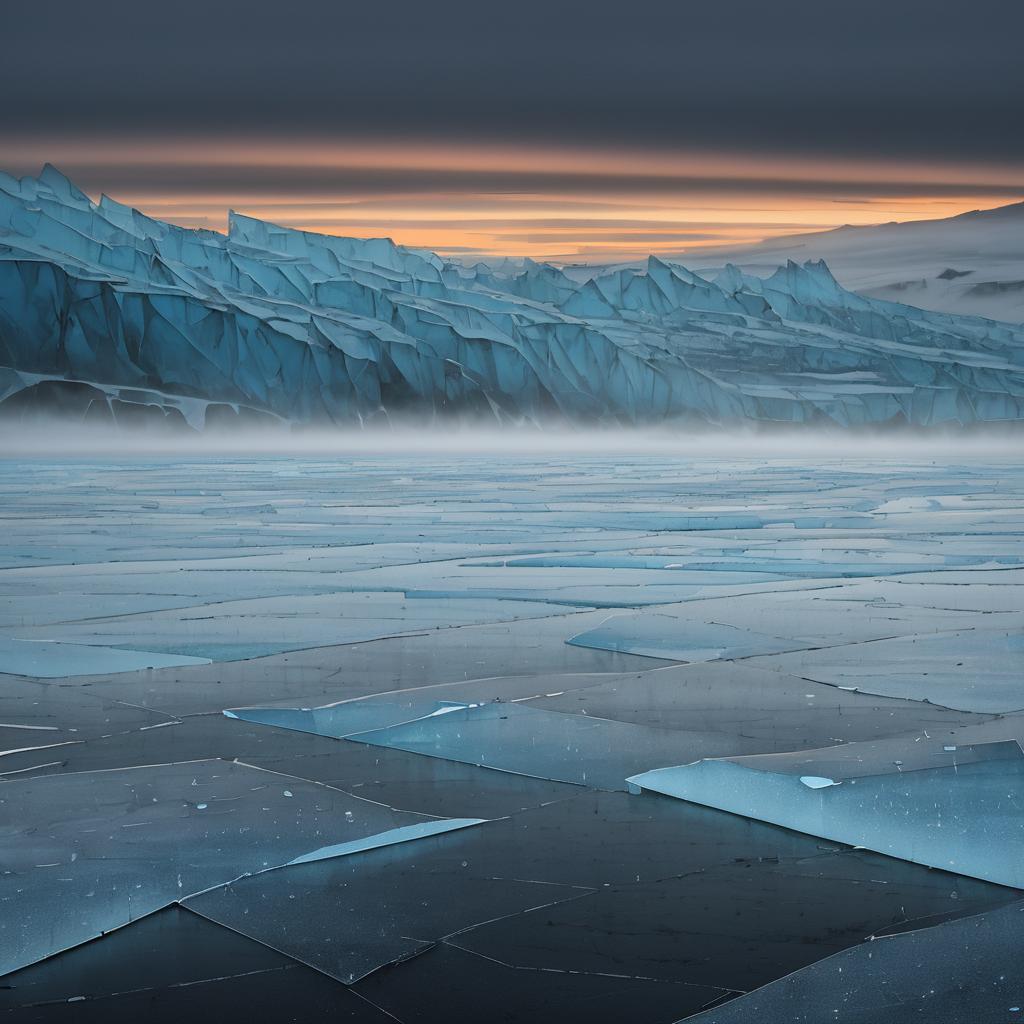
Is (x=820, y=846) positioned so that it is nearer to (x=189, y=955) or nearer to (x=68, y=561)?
(x=189, y=955)

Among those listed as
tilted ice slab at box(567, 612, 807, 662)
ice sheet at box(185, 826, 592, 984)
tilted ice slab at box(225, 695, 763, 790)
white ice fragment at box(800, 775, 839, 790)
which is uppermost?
white ice fragment at box(800, 775, 839, 790)

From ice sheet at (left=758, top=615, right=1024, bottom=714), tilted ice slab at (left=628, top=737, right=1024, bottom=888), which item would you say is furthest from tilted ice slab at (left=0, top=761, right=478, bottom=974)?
ice sheet at (left=758, top=615, right=1024, bottom=714)

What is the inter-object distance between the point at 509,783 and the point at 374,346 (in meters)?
64.4

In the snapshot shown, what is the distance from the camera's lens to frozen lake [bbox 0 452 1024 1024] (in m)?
2.53

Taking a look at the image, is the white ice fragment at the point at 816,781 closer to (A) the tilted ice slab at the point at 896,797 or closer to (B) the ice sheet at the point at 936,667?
(A) the tilted ice slab at the point at 896,797

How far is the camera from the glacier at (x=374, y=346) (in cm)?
6284

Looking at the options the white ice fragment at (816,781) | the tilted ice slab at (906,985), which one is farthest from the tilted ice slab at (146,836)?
the tilted ice slab at (906,985)

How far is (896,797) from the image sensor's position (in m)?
3.32

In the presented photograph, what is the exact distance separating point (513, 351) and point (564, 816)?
220ft

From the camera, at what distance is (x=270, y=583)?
7.89 metres

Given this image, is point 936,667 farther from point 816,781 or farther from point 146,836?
point 146,836

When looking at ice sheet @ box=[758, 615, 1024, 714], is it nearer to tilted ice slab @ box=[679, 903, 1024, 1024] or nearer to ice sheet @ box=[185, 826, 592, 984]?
tilted ice slab @ box=[679, 903, 1024, 1024]

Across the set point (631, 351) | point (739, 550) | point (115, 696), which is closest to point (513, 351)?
point (631, 351)

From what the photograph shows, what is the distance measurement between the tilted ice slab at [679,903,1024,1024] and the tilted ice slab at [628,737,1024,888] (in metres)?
0.41
